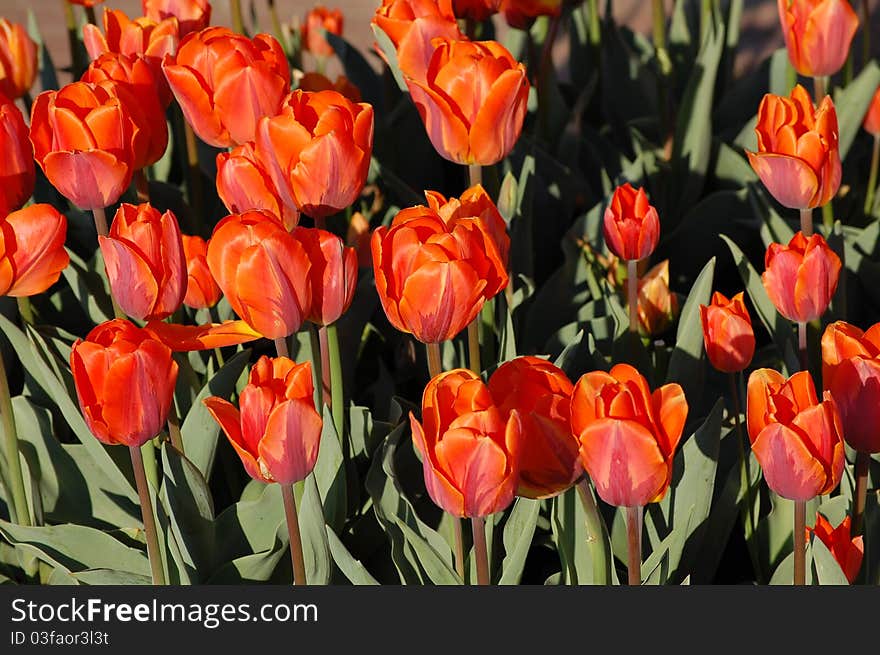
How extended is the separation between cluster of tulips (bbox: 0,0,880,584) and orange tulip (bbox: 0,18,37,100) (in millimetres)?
302

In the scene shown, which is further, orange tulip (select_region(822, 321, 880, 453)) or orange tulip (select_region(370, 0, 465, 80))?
orange tulip (select_region(370, 0, 465, 80))

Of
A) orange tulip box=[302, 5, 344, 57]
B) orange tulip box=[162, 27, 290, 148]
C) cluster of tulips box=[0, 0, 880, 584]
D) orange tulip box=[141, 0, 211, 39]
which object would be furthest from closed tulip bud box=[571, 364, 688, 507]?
orange tulip box=[302, 5, 344, 57]

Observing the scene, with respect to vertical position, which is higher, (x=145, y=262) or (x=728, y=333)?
(x=145, y=262)

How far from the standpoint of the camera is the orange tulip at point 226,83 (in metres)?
1.06

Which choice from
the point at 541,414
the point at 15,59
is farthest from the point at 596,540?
the point at 15,59

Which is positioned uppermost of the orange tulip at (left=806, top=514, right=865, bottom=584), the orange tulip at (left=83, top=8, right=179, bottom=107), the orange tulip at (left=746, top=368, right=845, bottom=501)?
the orange tulip at (left=83, top=8, right=179, bottom=107)

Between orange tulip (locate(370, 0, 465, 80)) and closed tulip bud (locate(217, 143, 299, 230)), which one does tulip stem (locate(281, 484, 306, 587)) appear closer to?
closed tulip bud (locate(217, 143, 299, 230))

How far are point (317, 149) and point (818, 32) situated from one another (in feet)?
2.32

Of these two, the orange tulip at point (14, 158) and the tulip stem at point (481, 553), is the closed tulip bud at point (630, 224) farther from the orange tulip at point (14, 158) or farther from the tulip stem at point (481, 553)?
the orange tulip at point (14, 158)

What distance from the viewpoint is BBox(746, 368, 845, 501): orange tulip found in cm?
75

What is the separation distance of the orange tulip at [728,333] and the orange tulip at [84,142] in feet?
1.81

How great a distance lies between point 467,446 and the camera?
69 cm

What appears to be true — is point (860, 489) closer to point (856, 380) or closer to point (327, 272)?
point (856, 380)

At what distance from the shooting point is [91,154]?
100 centimetres
